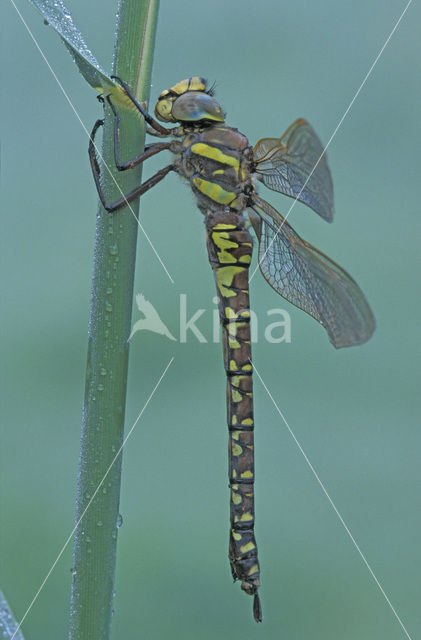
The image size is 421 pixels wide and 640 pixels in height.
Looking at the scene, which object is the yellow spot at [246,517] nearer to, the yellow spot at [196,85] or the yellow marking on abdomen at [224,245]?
the yellow marking on abdomen at [224,245]

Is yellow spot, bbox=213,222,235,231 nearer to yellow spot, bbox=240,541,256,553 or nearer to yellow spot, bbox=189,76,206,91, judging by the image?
yellow spot, bbox=189,76,206,91

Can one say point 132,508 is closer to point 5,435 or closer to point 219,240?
point 5,435

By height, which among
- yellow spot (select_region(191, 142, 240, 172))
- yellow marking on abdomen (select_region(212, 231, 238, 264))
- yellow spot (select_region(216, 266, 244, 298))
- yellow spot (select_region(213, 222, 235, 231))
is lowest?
yellow spot (select_region(216, 266, 244, 298))

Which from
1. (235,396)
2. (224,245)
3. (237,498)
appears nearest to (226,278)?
(224,245)

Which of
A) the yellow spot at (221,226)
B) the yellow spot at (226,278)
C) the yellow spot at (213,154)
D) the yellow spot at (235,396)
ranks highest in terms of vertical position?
the yellow spot at (213,154)

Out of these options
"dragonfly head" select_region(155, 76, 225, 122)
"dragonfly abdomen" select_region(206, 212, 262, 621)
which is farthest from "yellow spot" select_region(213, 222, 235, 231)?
"dragonfly head" select_region(155, 76, 225, 122)

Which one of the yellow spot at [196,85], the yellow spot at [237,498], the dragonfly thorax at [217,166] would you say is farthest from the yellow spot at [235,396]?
the yellow spot at [196,85]
